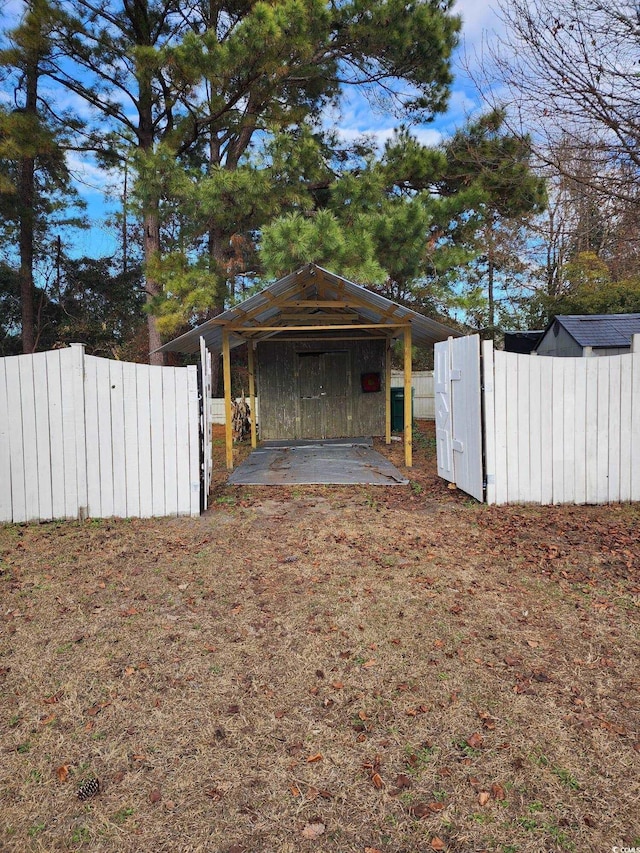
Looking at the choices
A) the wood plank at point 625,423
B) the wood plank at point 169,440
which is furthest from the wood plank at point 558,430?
the wood plank at point 169,440

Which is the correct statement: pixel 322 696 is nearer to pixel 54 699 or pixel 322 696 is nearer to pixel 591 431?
pixel 54 699

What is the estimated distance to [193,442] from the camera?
5516mm

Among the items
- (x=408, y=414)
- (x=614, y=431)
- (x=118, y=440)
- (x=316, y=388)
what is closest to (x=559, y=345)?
(x=316, y=388)

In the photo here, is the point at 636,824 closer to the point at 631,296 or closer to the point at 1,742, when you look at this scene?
the point at 1,742

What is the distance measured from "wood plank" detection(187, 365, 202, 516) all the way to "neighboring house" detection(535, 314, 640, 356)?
919cm

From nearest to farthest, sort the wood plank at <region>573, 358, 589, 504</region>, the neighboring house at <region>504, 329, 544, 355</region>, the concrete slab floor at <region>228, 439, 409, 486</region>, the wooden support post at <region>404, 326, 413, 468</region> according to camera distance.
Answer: the wood plank at <region>573, 358, 589, 504</region>
the concrete slab floor at <region>228, 439, 409, 486</region>
the wooden support post at <region>404, 326, 413, 468</region>
the neighboring house at <region>504, 329, 544, 355</region>

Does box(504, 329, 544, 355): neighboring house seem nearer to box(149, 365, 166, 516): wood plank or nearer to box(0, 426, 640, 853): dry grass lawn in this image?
box(0, 426, 640, 853): dry grass lawn

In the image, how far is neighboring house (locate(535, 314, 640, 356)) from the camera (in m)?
11.3

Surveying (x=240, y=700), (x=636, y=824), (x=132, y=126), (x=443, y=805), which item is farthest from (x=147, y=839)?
(x=132, y=126)

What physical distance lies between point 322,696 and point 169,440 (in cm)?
360

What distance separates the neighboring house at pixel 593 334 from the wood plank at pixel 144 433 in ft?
31.5

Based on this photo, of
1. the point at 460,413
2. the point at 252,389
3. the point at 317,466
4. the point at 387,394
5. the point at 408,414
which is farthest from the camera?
the point at 387,394

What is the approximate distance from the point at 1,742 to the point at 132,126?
12.4 meters

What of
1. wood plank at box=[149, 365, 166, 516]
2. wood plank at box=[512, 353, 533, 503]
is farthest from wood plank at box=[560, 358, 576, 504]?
wood plank at box=[149, 365, 166, 516]
